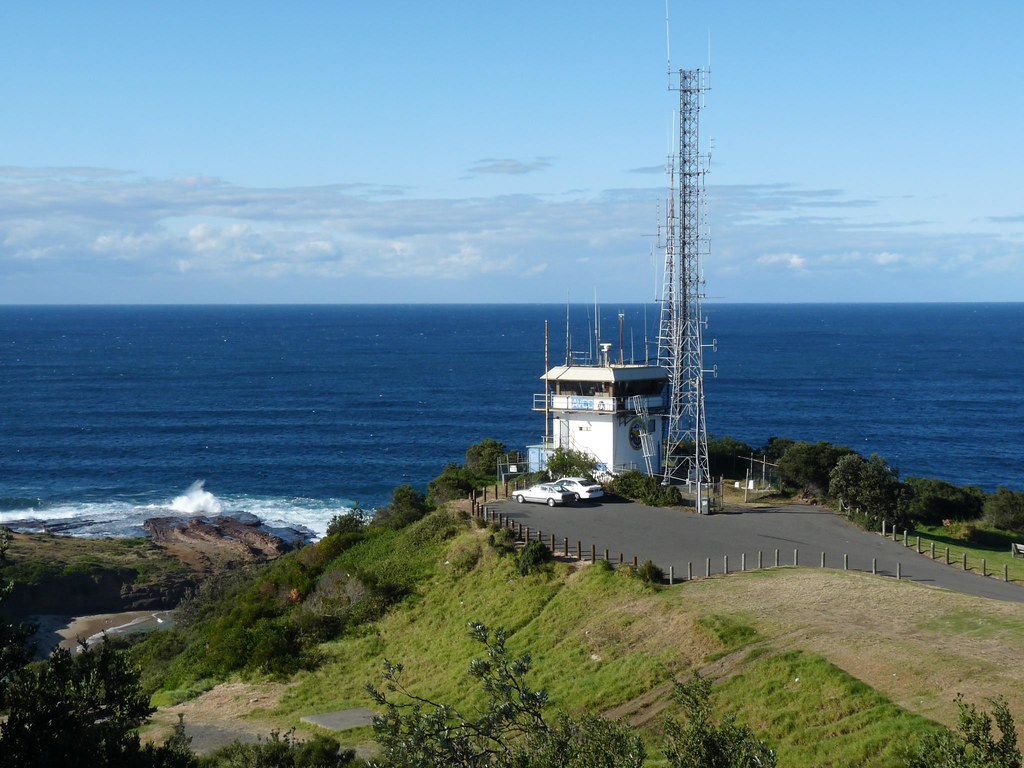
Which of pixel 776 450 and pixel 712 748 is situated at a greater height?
pixel 712 748

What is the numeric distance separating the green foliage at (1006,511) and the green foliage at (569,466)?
16.7m

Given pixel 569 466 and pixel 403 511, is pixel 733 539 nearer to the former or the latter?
pixel 569 466

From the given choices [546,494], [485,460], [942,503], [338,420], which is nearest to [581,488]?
[546,494]

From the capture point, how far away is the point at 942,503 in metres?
43.7

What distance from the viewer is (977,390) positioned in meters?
122

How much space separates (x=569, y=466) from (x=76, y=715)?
1087 inches

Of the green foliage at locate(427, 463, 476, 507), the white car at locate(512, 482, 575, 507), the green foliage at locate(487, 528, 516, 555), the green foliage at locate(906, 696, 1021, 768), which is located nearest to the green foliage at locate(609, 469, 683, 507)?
the white car at locate(512, 482, 575, 507)

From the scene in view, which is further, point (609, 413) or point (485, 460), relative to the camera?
point (485, 460)

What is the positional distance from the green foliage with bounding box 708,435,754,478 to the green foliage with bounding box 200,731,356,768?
26937 millimetres

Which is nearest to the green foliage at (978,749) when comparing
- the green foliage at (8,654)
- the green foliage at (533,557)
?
the green foliage at (8,654)

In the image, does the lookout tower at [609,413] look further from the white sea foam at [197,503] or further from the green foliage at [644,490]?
the white sea foam at [197,503]

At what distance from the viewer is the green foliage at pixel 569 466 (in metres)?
41.5

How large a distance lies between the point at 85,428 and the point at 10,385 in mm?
41960

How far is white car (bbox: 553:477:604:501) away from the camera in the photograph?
3869 centimetres
